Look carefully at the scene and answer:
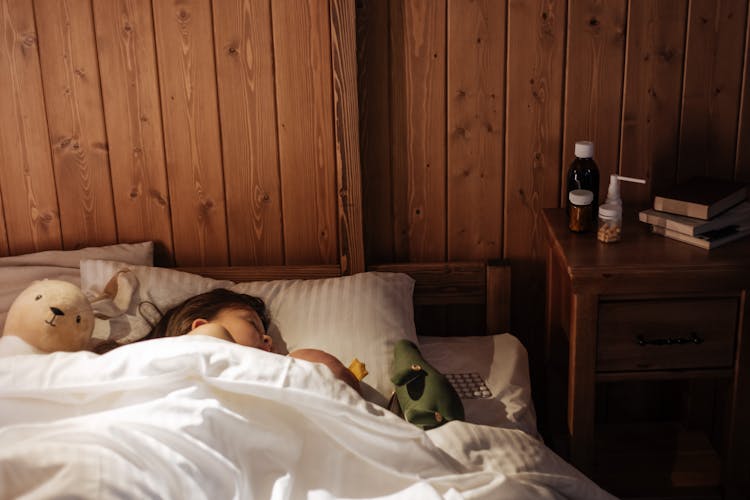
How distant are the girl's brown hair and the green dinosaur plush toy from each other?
0.36m

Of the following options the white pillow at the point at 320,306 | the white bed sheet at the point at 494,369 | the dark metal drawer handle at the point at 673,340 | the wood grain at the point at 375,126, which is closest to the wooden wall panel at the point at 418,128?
the wood grain at the point at 375,126

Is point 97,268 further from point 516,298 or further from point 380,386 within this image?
point 516,298

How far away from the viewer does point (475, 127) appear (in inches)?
76.0

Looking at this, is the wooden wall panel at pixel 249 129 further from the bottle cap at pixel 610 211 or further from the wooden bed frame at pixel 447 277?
the bottle cap at pixel 610 211

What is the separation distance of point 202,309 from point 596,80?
3.44 feet

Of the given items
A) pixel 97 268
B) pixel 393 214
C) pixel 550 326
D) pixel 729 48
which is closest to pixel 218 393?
pixel 97 268

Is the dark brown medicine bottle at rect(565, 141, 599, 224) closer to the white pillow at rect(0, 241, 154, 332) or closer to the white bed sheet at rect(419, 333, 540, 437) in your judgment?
the white bed sheet at rect(419, 333, 540, 437)

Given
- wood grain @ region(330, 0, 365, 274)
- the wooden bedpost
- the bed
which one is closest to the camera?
the bed

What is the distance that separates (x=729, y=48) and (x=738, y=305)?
0.65m

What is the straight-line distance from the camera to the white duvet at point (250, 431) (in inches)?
47.6

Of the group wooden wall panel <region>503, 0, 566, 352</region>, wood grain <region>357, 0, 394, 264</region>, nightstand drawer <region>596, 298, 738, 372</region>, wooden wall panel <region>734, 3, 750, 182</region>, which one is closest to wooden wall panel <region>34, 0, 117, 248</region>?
wood grain <region>357, 0, 394, 264</region>

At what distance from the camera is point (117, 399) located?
133 cm

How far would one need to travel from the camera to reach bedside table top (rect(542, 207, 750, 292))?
1548 millimetres

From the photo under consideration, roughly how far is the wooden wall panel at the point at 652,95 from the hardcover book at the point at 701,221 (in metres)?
0.25
